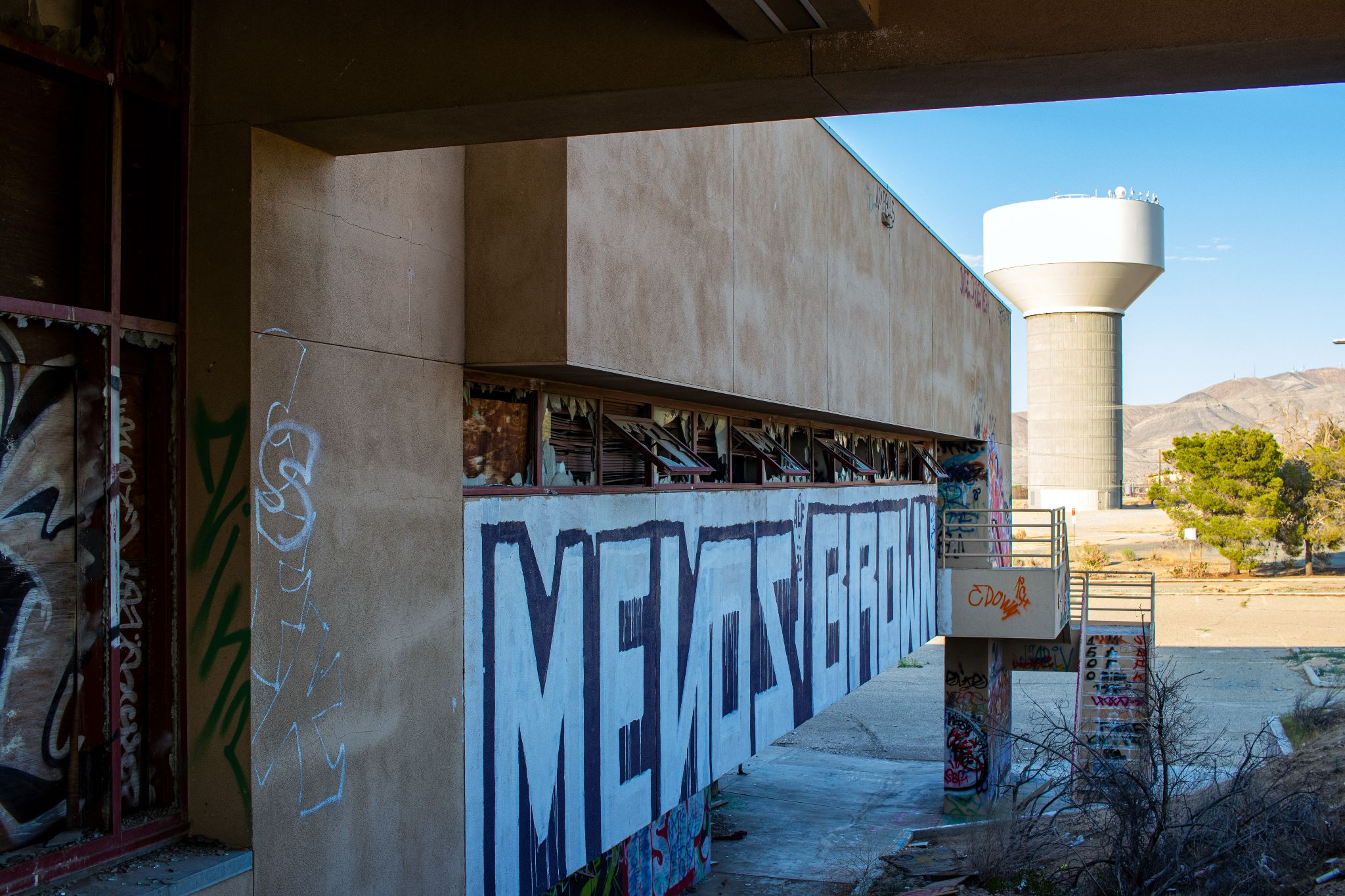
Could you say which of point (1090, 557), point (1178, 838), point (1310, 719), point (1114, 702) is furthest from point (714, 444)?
point (1090, 557)

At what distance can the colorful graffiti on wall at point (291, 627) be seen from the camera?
6.17 m

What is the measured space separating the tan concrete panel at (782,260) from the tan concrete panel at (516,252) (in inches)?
142

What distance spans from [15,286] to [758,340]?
791 cm

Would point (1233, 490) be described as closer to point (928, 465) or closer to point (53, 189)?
point (928, 465)

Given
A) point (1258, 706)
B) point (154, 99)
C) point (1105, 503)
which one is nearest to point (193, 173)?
point (154, 99)

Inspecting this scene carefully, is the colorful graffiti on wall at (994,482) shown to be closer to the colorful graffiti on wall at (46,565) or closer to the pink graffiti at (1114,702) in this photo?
the pink graffiti at (1114,702)

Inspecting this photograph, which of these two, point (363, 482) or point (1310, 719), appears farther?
point (1310, 719)

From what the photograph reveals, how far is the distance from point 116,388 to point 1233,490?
58256mm

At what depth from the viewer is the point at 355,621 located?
22.8ft

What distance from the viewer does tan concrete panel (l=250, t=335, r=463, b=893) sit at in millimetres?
6246

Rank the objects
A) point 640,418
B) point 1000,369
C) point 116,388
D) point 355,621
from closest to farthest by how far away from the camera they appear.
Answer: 1. point 116,388
2. point 355,621
3. point 640,418
4. point 1000,369

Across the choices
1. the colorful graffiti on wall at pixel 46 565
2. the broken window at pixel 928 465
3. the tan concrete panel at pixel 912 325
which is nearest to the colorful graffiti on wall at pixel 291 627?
the colorful graffiti on wall at pixel 46 565

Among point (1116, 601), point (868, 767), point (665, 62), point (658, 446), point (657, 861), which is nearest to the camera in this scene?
point (665, 62)

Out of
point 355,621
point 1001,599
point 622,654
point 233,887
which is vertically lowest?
point 1001,599
